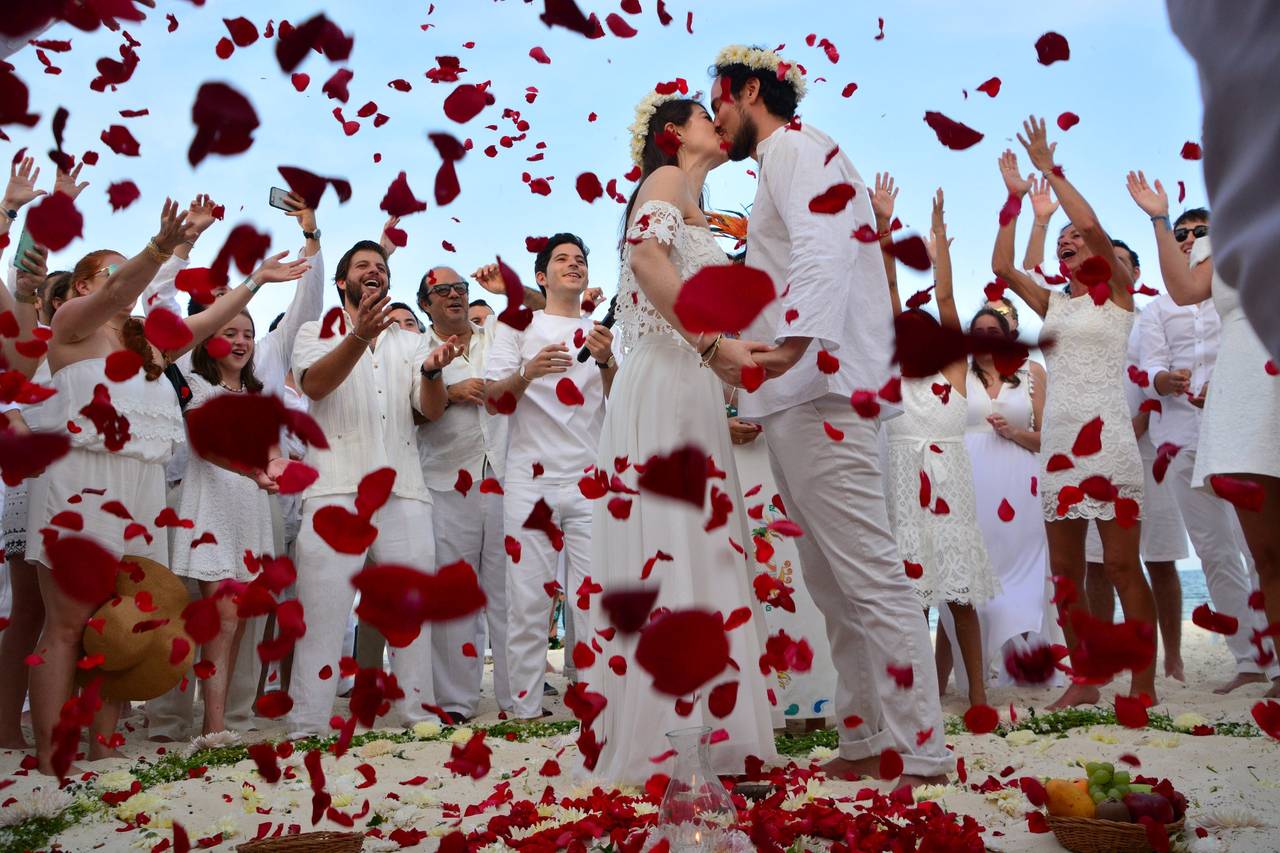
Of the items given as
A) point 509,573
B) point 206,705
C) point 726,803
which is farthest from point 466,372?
point 726,803

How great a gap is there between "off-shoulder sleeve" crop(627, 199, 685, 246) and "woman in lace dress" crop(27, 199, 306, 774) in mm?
1696

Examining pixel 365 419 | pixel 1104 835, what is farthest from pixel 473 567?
pixel 1104 835

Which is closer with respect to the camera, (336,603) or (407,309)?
(336,603)

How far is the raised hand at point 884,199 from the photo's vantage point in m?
4.85

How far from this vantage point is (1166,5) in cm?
79

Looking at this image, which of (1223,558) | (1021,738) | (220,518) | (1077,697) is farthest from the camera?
A: (1223,558)

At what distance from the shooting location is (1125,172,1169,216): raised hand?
A: 15.0ft

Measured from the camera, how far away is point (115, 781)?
3.88 metres

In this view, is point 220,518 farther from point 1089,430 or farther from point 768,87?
point 1089,430

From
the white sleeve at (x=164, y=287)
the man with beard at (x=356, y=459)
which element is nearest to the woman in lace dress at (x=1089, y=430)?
the man with beard at (x=356, y=459)

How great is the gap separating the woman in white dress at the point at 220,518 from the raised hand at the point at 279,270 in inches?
9.5

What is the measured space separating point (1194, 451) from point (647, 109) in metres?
3.61

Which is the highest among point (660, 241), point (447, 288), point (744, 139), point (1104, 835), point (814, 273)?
point (447, 288)

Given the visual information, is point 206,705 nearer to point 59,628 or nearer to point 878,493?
point 59,628
